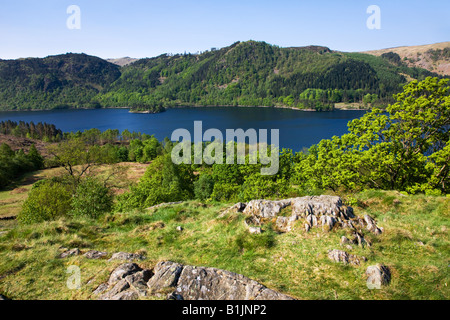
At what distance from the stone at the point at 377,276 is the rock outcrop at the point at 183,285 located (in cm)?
414

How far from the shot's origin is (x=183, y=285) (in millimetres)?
10461

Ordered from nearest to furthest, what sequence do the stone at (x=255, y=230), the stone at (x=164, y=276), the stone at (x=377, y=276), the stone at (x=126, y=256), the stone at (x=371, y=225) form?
the stone at (x=164, y=276) < the stone at (x=377, y=276) < the stone at (x=126, y=256) < the stone at (x=371, y=225) < the stone at (x=255, y=230)

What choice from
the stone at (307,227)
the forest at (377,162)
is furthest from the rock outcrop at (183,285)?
the forest at (377,162)

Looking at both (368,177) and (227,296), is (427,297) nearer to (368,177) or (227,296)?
(227,296)

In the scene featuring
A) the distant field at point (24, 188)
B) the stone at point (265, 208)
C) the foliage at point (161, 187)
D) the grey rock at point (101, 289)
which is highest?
the stone at point (265, 208)

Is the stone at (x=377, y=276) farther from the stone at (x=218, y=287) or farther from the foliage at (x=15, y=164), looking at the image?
the foliage at (x=15, y=164)

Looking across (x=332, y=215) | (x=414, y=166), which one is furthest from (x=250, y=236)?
(x=414, y=166)

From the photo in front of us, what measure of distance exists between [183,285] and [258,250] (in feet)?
17.3

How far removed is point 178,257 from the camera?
47.0 ft

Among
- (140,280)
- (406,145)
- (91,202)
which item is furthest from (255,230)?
(91,202)

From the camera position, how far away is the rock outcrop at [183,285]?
9758mm

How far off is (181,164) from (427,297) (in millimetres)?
52486

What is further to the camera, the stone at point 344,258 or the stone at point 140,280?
the stone at point 344,258

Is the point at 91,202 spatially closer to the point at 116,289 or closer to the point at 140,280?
the point at 140,280
